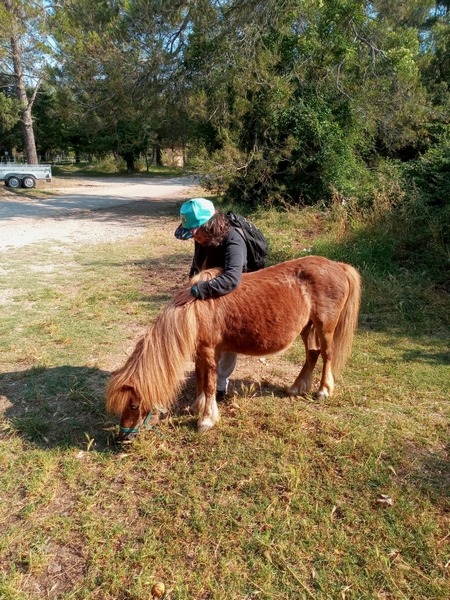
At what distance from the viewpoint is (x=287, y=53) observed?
1240 cm

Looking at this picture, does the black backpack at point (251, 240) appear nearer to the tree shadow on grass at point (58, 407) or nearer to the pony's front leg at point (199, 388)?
A: the pony's front leg at point (199, 388)

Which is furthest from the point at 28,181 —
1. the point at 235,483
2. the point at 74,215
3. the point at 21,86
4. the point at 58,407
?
the point at 235,483

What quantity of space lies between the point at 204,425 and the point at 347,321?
1.49 m

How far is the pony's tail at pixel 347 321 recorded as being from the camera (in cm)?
341

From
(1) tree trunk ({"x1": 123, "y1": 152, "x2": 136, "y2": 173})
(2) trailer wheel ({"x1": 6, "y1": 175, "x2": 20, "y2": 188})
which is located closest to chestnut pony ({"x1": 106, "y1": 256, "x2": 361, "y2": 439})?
(2) trailer wheel ({"x1": 6, "y1": 175, "x2": 20, "y2": 188})

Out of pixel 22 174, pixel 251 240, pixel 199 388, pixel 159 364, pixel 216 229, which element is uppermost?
pixel 22 174

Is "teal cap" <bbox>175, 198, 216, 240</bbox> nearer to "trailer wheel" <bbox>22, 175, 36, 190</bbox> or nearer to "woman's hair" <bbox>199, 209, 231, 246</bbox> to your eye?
"woman's hair" <bbox>199, 209, 231, 246</bbox>

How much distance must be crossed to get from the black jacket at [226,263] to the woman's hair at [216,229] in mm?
59

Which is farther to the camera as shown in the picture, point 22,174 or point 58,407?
point 22,174

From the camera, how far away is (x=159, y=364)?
108 inches

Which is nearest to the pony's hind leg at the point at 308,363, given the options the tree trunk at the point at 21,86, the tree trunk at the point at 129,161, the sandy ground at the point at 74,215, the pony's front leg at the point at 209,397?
the pony's front leg at the point at 209,397

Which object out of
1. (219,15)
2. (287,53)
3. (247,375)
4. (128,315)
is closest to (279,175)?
(287,53)

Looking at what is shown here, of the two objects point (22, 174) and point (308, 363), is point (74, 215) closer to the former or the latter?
point (22, 174)

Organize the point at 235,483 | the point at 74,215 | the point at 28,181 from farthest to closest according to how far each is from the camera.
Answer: the point at 28,181 → the point at 74,215 → the point at 235,483
